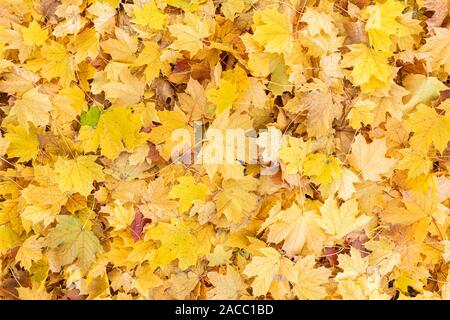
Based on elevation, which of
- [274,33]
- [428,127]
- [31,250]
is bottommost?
[31,250]

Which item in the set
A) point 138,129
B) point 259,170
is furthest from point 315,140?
point 138,129

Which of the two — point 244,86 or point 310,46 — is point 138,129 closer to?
point 244,86

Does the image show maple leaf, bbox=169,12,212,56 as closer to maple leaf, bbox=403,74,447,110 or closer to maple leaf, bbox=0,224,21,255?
maple leaf, bbox=403,74,447,110

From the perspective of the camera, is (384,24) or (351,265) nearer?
(384,24)

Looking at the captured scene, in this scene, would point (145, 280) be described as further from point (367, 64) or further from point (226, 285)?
point (367, 64)

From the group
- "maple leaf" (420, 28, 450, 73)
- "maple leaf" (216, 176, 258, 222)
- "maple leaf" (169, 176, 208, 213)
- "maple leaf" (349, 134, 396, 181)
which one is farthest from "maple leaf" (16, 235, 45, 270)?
"maple leaf" (420, 28, 450, 73)

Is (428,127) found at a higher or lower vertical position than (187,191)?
higher

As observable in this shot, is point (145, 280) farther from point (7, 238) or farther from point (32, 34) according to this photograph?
point (32, 34)

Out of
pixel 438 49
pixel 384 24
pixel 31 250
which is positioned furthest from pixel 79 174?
pixel 438 49
